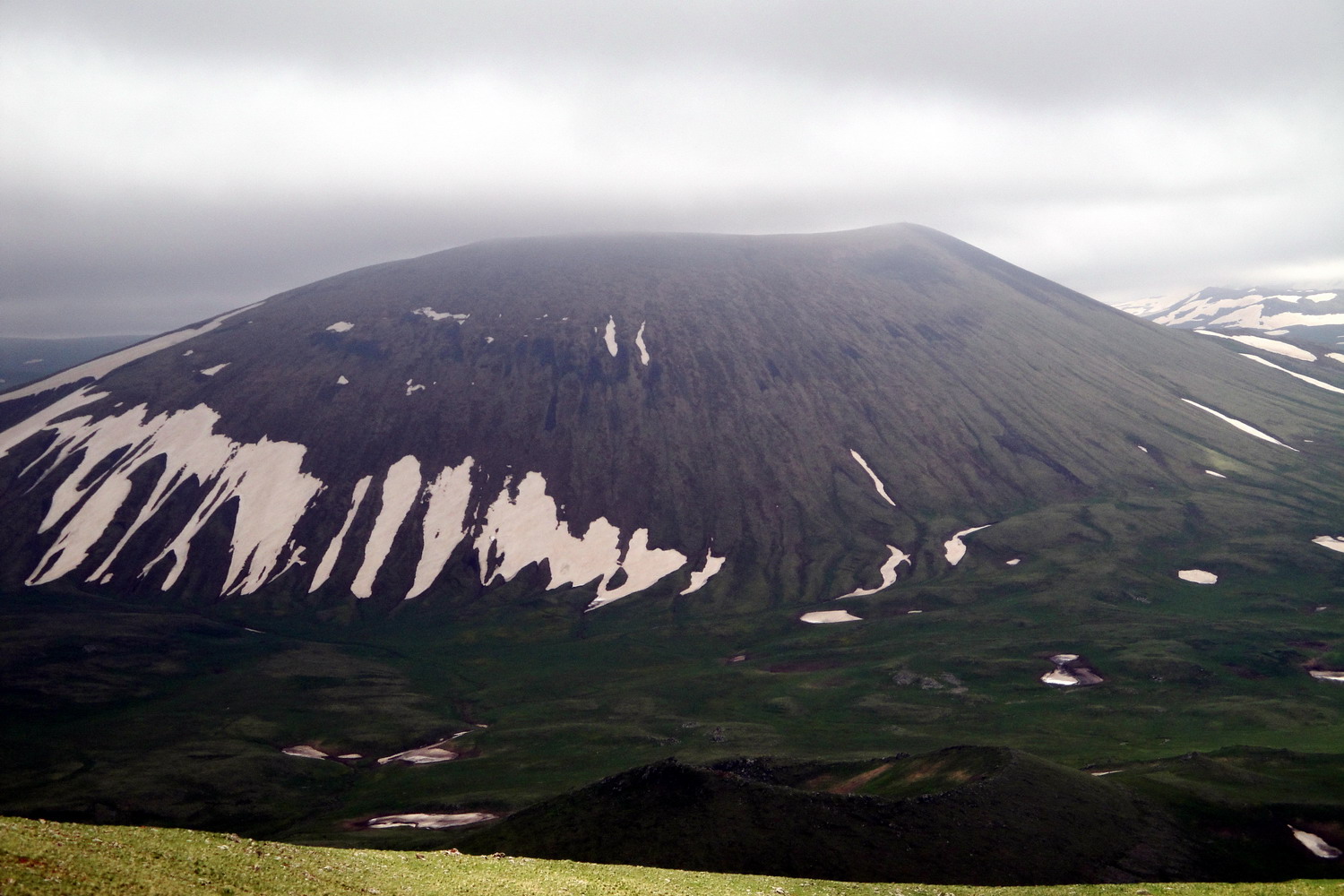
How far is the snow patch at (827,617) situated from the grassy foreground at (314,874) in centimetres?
13787

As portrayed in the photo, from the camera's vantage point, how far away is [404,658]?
17925cm

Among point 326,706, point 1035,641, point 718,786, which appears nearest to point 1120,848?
point 718,786

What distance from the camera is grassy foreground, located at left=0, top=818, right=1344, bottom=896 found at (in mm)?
28781

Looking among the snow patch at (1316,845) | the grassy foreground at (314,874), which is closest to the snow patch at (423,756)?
the grassy foreground at (314,874)

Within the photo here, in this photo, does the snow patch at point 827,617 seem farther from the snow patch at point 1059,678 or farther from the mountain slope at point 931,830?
the mountain slope at point 931,830

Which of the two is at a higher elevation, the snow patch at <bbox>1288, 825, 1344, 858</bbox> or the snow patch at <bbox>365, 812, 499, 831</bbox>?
the snow patch at <bbox>1288, 825, 1344, 858</bbox>

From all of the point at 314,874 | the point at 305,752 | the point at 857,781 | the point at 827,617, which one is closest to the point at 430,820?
the point at 305,752

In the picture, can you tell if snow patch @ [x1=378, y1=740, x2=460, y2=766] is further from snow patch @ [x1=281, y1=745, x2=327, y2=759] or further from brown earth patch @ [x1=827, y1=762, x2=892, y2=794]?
brown earth patch @ [x1=827, y1=762, x2=892, y2=794]

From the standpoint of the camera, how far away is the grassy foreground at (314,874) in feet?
94.4

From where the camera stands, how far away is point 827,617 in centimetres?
19125

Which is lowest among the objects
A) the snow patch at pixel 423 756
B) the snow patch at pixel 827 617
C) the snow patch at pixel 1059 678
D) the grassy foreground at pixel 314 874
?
the snow patch at pixel 827 617

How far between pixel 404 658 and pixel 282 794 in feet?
236

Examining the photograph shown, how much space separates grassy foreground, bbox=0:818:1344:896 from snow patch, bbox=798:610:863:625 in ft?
452

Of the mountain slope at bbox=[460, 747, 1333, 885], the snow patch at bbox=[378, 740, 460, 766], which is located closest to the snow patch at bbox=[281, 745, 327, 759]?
the snow patch at bbox=[378, 740, 460, 766]
